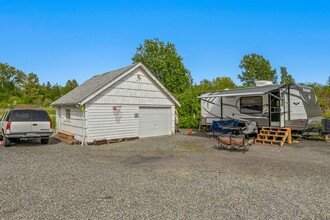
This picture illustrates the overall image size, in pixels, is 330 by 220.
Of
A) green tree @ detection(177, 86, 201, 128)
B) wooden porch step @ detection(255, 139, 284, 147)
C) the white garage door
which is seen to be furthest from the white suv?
green tree @ detection(177, 86, 201, 128)

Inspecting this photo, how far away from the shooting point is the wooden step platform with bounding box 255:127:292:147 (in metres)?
11.9

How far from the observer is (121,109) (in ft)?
45.8

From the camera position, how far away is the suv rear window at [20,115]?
11.5 metres

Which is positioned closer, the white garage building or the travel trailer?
the travel trailer

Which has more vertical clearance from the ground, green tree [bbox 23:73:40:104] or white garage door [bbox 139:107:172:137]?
green tree [bbox 23:73:40:104]

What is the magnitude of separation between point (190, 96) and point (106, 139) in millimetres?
9753

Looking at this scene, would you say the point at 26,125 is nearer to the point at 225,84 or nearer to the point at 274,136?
the point at 274,136

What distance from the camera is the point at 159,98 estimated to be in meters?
16.1

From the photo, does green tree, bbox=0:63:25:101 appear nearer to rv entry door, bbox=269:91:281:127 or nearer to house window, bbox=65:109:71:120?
house window, bbox=65:109:71:120

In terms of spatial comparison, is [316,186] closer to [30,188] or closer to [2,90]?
[30,188]

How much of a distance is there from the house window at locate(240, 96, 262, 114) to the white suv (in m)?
11.3

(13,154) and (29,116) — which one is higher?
(29,116)

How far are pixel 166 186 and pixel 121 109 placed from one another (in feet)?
29.5

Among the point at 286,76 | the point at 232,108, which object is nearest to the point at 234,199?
the point at 232,108
